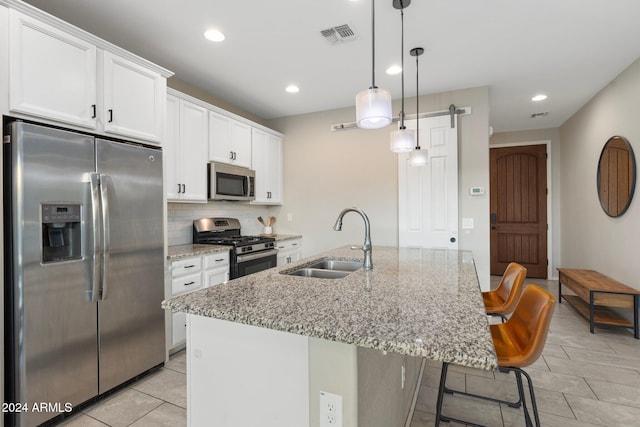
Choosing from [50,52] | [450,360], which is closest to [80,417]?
[50,52]

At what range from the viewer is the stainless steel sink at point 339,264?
7.32 feet

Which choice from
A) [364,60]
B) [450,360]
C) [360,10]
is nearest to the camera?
[450,360]

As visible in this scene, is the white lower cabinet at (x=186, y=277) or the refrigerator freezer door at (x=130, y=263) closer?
the refrigerator freezer door at (x=130, y=263)

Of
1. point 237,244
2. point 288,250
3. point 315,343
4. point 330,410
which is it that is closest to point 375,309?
point 315,343

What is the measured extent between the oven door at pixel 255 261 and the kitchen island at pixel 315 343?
1.85m

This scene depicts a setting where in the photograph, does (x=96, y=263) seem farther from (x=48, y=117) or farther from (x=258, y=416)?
(x=258, y=416)

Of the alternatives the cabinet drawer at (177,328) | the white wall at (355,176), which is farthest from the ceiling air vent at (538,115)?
the cabinet drawer at (177,328)

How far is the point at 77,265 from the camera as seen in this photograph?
6.31ft

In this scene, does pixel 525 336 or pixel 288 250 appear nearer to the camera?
pixel 525 336

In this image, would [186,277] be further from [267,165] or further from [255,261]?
[267,165]

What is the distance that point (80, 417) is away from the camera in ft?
6.38

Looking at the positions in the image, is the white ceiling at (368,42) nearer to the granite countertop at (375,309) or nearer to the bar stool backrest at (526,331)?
the granite countertop at (375,309)

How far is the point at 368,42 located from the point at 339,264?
73.4 inches

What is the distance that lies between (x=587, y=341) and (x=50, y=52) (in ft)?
16.1
